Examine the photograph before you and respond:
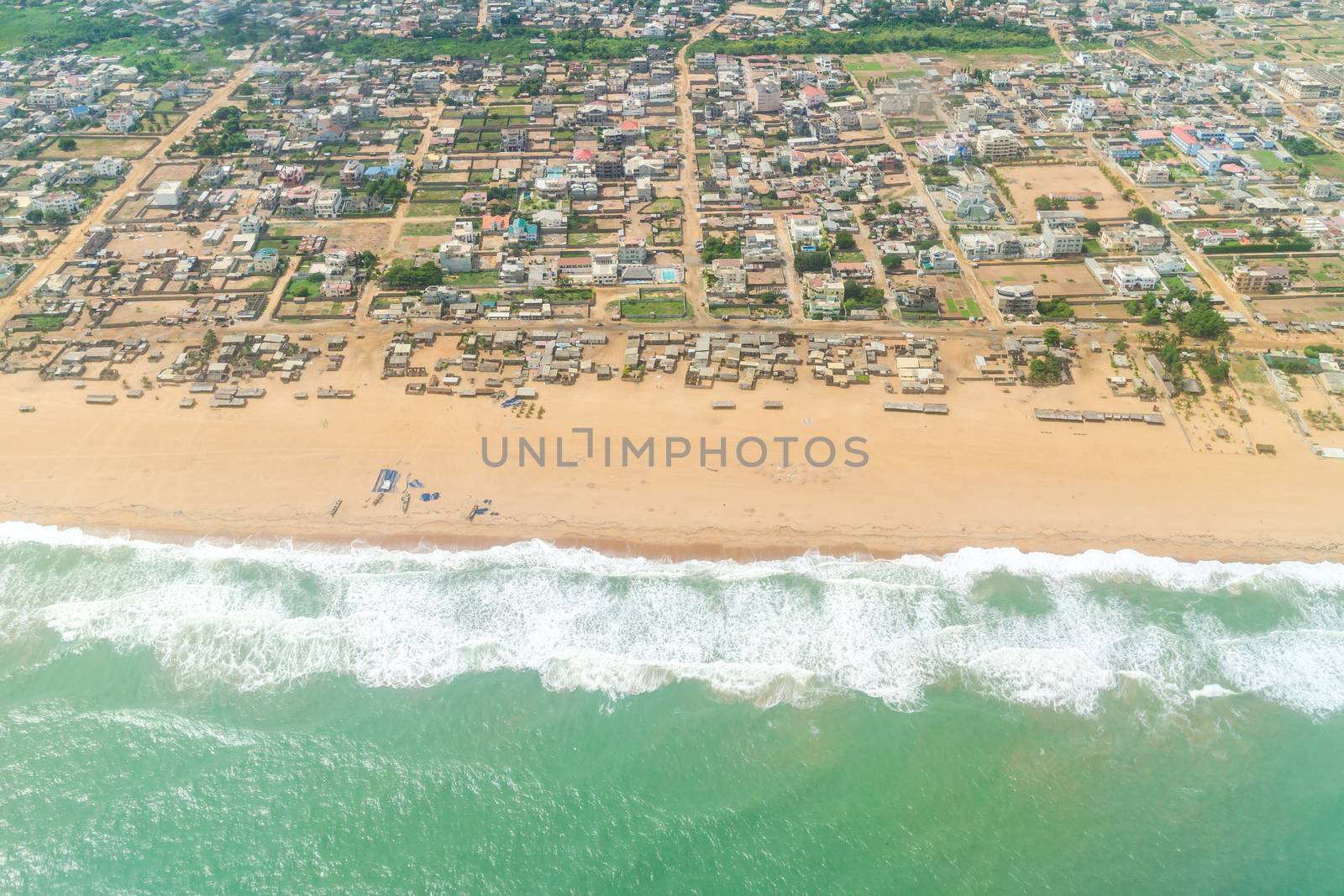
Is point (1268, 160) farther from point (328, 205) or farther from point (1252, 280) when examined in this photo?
point (328, 205)

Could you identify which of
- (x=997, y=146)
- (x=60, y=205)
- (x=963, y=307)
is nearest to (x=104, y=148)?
(x=60, y=205)

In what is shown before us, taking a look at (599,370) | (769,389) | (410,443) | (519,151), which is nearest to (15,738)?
(410,443)

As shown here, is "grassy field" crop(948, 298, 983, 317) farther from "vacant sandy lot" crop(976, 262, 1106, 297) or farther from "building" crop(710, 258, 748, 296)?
"building" crop(710, 258, 748, 296)

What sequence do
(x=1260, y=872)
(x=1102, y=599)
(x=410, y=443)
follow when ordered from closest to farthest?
(x=1260, y=872) → (x=1102, y=599) → (x=410, y=443)

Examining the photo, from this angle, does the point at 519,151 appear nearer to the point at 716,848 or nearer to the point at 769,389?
the point at 769,389

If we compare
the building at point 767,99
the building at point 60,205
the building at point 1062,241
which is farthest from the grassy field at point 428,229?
the building at point 1062,241
